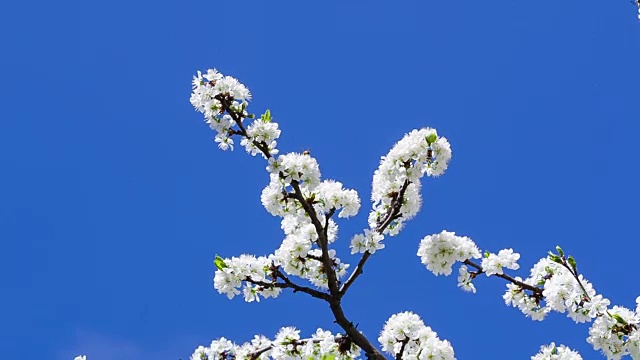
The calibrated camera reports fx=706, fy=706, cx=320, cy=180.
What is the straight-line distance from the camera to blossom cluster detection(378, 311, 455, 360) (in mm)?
7637

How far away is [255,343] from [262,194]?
1.76m

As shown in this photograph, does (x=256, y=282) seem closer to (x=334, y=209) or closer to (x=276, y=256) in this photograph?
(x=276, y=256)

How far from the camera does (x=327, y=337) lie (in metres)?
7.83

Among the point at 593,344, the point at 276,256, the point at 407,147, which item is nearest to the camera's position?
the point at 593,344

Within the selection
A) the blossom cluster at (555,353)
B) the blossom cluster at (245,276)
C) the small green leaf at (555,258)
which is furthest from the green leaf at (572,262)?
the blossom cluster at (245,276)

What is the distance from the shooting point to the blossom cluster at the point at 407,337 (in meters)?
7.64

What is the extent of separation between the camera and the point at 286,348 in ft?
26.0

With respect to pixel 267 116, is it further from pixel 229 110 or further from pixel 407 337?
pixel 407 337

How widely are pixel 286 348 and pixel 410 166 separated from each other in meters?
2.46

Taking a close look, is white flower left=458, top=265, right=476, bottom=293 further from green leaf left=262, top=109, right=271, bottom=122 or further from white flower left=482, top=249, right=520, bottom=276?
green leaf left=262, top=109, right=271, bottom=122

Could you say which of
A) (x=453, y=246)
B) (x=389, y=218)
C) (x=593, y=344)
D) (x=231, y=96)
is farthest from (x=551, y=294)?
(x=231, y=96)

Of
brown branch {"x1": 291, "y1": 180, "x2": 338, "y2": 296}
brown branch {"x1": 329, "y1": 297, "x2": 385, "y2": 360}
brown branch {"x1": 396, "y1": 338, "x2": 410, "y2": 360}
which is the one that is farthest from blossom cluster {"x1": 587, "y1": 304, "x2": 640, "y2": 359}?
brown branch {"x1": 291, "y1": 180, "x2": 338, "y2": 296}

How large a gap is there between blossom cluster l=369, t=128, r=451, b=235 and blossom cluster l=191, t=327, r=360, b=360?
141 centimetres

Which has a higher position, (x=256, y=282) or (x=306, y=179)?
(x=306, y=179)
